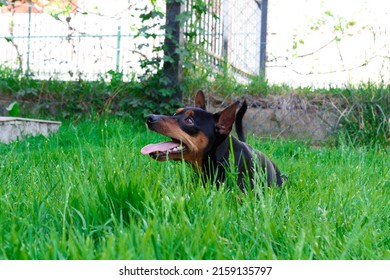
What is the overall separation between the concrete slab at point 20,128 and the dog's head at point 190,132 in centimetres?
257

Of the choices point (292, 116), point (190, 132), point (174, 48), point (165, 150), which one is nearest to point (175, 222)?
point (165, 150)

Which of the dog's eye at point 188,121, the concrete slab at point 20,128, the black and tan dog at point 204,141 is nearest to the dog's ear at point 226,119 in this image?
the black and tan dog at point 204,141

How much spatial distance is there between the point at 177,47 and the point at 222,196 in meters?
4.58

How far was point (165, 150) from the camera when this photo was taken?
10.6 ft

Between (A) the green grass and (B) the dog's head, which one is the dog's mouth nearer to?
(B) the dog's head

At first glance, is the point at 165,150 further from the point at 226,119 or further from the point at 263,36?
the point at 263,36

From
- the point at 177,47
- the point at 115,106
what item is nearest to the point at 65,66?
the point at 115,106

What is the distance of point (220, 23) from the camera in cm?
824

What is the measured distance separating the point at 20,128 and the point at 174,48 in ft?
6.43

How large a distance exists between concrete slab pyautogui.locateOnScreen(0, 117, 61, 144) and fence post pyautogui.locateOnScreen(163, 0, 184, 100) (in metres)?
1.45

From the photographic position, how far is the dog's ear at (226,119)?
347 cm

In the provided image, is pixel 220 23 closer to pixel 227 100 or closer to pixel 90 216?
pixel 227 100

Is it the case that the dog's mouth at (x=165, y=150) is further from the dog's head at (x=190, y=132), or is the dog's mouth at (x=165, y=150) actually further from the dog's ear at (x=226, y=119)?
the dog's ear at (x=226, y=119)

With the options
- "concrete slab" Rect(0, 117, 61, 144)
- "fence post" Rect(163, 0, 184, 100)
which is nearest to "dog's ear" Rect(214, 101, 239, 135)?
"concrete slab" Rect(0, 117, 61, 144)
